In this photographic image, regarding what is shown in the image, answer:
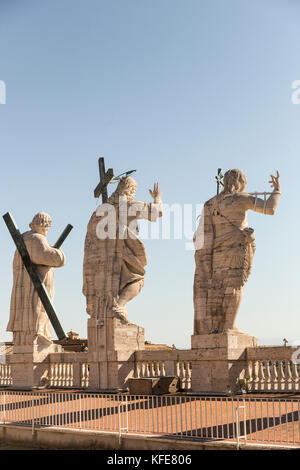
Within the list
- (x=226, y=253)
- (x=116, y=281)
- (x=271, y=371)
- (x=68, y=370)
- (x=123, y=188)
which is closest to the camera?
(x=271, y=371)

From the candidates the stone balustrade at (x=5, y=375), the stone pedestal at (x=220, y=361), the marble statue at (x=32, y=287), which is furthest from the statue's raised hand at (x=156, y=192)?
the stone balustrade at (x=5, y=375)

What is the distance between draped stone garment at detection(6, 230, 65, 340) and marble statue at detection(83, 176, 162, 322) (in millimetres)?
1883

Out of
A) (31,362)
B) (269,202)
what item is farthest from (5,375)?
(269,202)

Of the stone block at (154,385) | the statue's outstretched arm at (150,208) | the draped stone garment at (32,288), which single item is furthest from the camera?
the draped stone garment at (32,288)

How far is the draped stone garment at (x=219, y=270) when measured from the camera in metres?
14.1

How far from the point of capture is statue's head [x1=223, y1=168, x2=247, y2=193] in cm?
1461

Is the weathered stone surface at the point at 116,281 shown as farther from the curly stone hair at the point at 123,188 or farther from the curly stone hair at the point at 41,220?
the curly stone hair at the point at 41,220

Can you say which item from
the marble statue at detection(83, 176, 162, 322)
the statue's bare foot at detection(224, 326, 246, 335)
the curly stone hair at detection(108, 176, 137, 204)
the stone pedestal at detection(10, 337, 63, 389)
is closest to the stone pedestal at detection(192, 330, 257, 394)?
the statue's bare foot at detection(224, 326, 246, 335)

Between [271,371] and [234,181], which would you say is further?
[234,181]

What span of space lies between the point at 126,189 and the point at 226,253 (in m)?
4.38

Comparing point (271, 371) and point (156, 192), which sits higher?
point (156, 192)

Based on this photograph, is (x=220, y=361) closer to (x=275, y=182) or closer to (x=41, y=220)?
(x=275, y=182)

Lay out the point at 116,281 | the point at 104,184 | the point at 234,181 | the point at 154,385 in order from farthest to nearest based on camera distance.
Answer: the point at 104,184 → the point at 116,281 → the point at 234,181 → the point at 154,385

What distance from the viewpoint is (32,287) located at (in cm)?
1878
